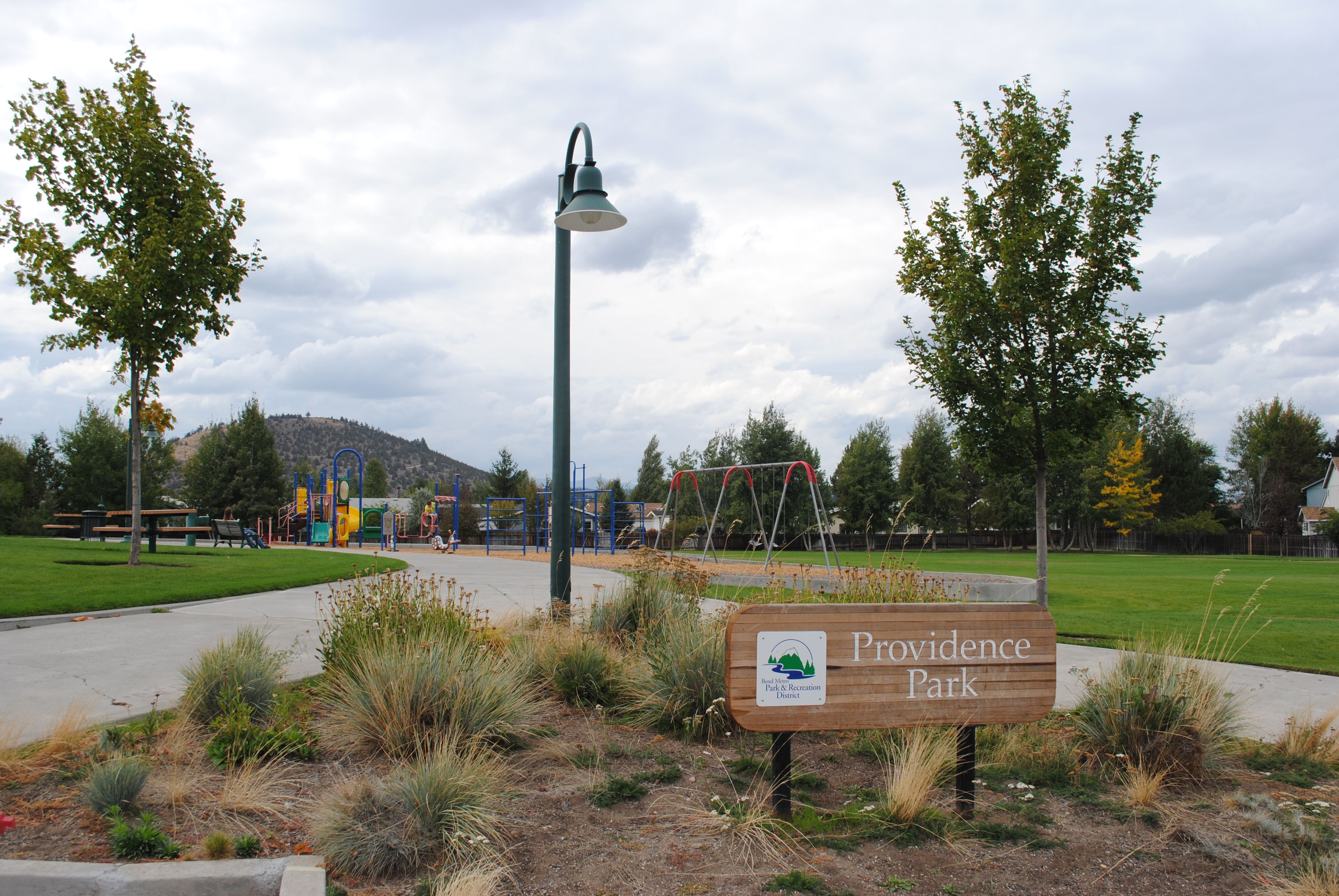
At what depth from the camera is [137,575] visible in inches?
504

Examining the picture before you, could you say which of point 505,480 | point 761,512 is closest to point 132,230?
point 761,512

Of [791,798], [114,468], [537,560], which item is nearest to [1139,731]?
[791,798]

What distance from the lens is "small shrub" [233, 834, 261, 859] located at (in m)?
3.37

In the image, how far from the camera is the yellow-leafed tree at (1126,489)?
53938 mm

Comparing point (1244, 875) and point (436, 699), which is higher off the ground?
point (436, 699)

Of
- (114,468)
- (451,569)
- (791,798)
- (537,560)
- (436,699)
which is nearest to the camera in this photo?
(791,798)

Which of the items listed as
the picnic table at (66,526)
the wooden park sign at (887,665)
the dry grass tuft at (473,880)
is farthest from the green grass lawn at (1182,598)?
the picnic table at (66,526)

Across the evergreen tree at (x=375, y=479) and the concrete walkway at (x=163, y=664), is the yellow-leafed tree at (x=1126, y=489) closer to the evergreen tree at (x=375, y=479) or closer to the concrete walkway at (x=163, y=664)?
the concrete walkway at (x=163, y=664)

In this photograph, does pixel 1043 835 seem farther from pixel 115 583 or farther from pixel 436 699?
pixel 115 583

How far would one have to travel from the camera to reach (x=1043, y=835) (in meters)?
3.89

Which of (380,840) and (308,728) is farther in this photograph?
(308,728)

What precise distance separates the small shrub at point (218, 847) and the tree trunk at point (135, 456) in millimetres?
12590

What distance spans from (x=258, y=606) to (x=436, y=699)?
7422 millimetres

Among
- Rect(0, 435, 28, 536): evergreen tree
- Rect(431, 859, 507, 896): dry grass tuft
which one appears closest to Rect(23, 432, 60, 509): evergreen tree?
Rect(0, 435, 28, 536): evergreen tree
